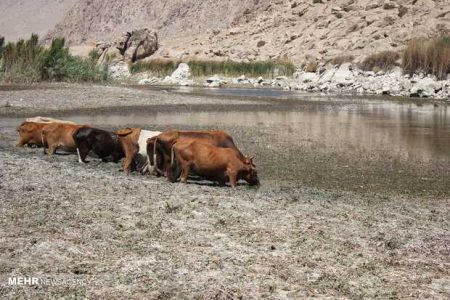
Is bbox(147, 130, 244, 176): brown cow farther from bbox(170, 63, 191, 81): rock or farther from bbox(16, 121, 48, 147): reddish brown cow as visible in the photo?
bbox(170, 63, 191, 81): rock

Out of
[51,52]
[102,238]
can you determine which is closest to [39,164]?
[102,238]

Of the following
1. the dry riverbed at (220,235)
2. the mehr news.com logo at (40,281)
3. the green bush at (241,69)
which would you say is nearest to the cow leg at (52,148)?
the dry riverbed at (220,235)

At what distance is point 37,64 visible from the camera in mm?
33938

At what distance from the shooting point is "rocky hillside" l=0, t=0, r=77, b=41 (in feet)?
588

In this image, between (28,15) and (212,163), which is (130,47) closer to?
(212,163)

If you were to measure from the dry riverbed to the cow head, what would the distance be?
168 mm

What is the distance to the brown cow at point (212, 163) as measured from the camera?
921 cm

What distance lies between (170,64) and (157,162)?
5788cm

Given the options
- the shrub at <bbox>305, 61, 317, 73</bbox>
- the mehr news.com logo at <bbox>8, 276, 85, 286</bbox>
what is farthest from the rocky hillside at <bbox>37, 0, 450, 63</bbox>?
the mehr news.com logo at <bbox>8, 276, 85, 286</bbox>

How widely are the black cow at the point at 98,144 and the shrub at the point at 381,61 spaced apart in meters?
40.9

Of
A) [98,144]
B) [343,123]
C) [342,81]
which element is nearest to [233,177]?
[98,144]

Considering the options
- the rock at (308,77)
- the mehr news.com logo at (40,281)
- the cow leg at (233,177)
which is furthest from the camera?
the rock at (308,77)

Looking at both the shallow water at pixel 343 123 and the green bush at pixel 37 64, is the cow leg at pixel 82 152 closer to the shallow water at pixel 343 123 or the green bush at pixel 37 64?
the shallow water at pixel 343 123

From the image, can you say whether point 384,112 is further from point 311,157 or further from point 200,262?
point 200,262
